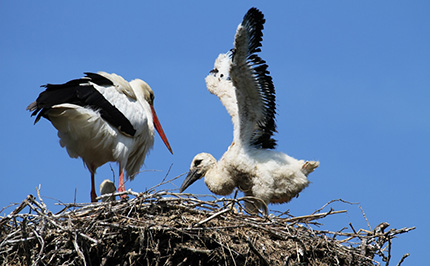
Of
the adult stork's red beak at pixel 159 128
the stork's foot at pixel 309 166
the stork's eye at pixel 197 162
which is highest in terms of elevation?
the adult stork's red beak at pixel 159 128

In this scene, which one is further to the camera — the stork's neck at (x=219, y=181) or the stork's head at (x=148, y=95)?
the stork's head at (x=148, y=95)

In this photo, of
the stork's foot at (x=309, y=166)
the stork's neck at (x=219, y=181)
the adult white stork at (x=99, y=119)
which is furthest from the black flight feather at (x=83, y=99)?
the stork's foot at (x=309, y=166)

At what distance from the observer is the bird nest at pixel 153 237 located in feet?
16.1

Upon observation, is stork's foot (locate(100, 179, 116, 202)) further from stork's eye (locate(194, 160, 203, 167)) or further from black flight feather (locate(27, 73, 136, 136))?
stork's eye (locate(194, 160, 203, 167))

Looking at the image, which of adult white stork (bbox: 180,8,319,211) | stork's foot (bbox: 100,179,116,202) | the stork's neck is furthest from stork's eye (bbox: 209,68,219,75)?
stork's foot (bbox: 100,179,116,202)

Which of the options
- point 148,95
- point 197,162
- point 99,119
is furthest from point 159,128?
point 99,119

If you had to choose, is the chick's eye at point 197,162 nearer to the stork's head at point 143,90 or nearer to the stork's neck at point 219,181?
the stork's neck at point 219,181

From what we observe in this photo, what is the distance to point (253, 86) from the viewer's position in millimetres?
6543

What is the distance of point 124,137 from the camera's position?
7.34 m

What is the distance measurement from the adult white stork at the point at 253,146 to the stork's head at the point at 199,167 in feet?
0.05

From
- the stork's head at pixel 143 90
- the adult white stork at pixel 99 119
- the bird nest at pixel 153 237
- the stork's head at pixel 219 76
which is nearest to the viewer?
the bird nest at pixel 153 237

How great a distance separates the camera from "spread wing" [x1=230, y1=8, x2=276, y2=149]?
6285 millimetres

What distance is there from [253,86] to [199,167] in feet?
3.57

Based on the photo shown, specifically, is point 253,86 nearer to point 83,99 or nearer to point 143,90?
point 83,99
